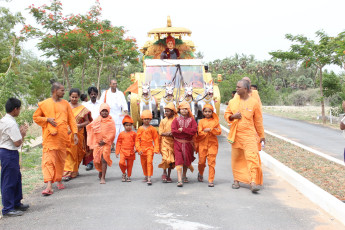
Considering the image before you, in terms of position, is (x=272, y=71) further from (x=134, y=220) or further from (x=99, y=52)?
(x=134, y=220)

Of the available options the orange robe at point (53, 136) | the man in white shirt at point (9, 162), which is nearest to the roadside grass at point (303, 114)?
the orange robe at point (53, 136)

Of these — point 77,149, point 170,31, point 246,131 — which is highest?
point 170,31

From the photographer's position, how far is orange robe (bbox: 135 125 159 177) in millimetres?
7891

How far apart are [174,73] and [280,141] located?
165 inches

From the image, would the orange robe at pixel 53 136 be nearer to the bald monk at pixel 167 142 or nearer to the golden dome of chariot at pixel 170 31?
the bald monk at pixel 167 142

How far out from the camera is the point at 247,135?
7.38 meters

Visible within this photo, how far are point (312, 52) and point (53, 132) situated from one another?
17971 millimetres

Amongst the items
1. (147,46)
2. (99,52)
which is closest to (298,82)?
(99,52)

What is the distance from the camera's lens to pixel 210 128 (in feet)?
25.2

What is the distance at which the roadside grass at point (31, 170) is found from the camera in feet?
25.6

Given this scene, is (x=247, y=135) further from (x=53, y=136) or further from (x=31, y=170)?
(x=31, y=170)

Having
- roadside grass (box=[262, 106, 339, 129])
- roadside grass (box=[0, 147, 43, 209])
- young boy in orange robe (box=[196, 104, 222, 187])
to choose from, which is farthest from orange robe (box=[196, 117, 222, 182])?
roadside grass (box=[262, 106, 339, 129])

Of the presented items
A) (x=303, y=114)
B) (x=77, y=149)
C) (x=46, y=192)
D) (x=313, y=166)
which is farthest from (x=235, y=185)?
(x=303, y=114)

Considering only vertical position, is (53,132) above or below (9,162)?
above
